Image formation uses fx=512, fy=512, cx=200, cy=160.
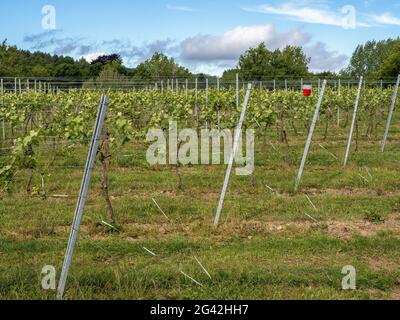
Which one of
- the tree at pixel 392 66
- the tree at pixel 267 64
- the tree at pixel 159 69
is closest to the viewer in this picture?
the tree at pixel 159 69

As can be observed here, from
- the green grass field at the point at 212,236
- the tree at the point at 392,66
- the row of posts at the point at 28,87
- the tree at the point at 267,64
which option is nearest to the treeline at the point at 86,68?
the tree at the point at 267,64

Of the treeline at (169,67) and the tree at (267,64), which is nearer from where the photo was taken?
the treeline at (169,67)

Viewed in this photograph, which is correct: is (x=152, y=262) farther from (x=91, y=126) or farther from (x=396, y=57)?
(x=396, y=57)

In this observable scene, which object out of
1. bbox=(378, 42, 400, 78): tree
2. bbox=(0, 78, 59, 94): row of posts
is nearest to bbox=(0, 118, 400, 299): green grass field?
bbox=(0, 78, 59, 94): row of posts

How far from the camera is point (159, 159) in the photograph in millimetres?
10188

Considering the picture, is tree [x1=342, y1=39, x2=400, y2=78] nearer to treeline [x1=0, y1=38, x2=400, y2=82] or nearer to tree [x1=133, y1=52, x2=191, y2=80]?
treeline [x1=0, y1=38, x2=400, y2=82]

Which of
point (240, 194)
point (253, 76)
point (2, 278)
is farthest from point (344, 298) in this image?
point (253, 76)

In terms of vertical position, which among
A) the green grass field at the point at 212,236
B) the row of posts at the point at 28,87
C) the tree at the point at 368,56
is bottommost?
the green grass field at the point at 212,236

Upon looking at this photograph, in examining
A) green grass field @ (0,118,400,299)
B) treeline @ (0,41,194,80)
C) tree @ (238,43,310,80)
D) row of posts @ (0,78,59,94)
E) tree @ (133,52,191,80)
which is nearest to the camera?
green grass field @ (0,118,400,299)

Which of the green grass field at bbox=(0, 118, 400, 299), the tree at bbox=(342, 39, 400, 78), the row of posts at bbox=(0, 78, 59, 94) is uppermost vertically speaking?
the tree at bbox=(342, 39, 400, 78)

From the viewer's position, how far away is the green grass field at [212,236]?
4832 mm

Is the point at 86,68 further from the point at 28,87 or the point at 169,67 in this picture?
the point at 28,87

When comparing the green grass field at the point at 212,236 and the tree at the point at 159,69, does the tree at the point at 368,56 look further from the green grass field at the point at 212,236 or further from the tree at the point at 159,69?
the green grass field at the point at 212,236

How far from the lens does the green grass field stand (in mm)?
4832
